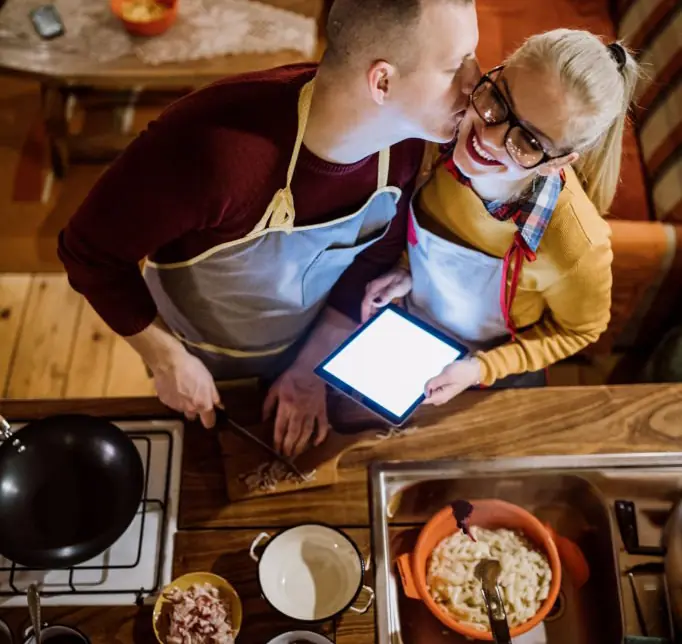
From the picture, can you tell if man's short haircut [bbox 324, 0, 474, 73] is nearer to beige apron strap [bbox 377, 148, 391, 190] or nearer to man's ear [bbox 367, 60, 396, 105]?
man's ear [bbox 367, 60, 396, 105]

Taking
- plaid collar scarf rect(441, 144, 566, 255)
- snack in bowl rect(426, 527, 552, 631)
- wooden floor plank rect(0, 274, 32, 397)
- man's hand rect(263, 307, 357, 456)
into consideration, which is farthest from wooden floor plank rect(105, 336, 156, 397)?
plaid collar scarf rect(441, 144, 566, 255)

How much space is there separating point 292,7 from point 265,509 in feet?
→ 6.09

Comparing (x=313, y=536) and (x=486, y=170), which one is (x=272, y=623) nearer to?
(x=313, y=536)

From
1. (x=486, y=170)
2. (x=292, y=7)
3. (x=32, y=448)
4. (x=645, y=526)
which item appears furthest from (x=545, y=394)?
(x=292, y=7)

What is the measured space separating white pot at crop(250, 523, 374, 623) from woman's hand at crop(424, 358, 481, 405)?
0.26 m

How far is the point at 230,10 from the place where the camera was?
2.42 m

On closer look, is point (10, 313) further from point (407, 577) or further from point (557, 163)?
point (557, 163)

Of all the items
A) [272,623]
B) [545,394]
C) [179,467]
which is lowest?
[272,623]

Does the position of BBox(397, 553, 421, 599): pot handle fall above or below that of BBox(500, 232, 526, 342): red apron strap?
below

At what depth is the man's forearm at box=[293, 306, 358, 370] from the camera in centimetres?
136

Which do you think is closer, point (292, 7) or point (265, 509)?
point (265, 509)

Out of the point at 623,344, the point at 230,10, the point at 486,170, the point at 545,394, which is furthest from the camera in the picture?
the point at 230,10

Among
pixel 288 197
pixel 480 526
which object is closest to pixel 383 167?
pixel 288 197

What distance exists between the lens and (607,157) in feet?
3.48
